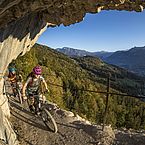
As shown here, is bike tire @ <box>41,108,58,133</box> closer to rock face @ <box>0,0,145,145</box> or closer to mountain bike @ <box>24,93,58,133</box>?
mountain bike @ <box>24,93,58,133</box>

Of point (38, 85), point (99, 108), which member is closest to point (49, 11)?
point (38, 85)

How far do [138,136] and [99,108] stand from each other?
11217cm

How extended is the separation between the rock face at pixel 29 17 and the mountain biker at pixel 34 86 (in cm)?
127

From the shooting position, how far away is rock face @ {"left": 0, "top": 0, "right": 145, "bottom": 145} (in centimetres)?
1146

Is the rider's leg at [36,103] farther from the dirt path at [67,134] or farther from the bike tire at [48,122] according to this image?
the dirt path at [67,134]

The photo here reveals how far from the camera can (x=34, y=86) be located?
14.6 m

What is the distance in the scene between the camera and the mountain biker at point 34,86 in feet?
47.1

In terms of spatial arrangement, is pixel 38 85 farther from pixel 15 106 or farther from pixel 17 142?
pixel 15 106

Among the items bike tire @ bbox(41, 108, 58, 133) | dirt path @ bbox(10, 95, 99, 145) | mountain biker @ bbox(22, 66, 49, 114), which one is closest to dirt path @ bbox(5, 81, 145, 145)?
dirt path @ bbox(10, 95, 99, 145)

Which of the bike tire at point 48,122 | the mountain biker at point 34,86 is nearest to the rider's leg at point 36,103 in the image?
the mountain biker at point 34,86

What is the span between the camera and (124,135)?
15219mm

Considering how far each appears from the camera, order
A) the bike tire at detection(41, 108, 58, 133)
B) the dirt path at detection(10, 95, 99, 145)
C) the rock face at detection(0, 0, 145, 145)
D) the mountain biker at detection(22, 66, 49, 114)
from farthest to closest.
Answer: the bike tire at detection(41, 108, 58, 133) < the mountain biker at detection(22, 66, 49, 114) < the dirt path at detection(10, 95, 99, 145) < the rock face at detection(0, 0, 145, 145)

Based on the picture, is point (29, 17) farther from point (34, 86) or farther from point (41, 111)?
Result: point (41, 111)

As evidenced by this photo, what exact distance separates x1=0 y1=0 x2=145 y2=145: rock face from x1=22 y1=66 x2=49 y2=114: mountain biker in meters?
1.27
